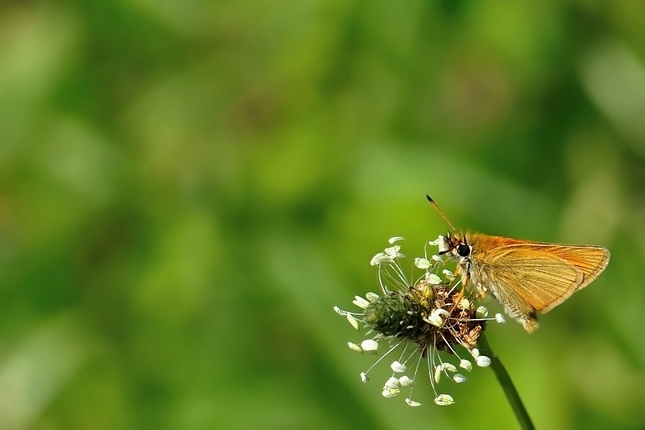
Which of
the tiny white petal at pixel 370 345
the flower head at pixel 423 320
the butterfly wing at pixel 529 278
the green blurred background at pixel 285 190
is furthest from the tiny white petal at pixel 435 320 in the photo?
the green blurred background at pixel 285 190

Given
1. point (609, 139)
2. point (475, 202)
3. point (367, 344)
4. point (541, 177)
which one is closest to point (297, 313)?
point (475, 202)

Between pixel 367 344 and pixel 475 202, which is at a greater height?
pixel 475 202

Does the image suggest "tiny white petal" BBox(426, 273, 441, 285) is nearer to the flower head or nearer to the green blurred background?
the flower head

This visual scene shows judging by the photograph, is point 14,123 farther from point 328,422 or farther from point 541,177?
point 541,177

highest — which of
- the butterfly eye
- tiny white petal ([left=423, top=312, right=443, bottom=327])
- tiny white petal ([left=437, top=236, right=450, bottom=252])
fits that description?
tiny white petal ([left=437, top=236, right=450, bottom=252])

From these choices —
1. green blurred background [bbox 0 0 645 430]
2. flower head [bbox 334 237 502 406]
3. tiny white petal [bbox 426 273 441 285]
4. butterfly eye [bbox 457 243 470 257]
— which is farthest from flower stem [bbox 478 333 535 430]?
green blurred background [bbox 0 0 645 430]

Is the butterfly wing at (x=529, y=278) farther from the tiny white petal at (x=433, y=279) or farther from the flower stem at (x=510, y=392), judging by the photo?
the flower stem at (x=510, y=392)
